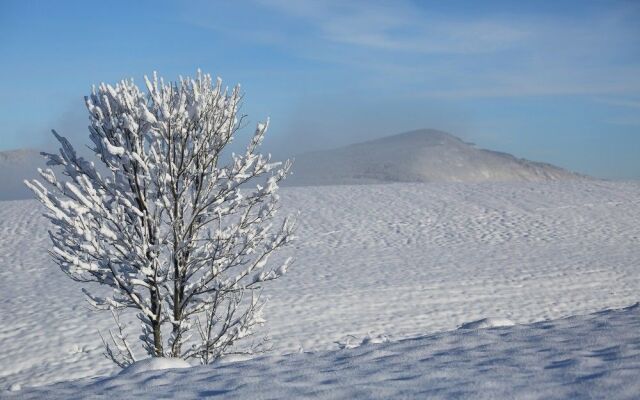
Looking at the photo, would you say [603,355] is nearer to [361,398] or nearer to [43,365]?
[361,398]

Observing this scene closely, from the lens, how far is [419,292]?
17438 mm

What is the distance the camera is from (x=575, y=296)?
1722 centimetres

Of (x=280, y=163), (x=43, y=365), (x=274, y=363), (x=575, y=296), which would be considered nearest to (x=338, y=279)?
(x=575, y=296)

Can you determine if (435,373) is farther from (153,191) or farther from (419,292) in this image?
(419,292)

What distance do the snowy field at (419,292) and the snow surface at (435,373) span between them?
0.03 meters

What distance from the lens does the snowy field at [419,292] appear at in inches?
214

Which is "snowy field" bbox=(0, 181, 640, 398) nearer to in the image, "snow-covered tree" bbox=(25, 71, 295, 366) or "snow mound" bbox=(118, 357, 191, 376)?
"snow mound" bbox=(118, 357, 191, 376)

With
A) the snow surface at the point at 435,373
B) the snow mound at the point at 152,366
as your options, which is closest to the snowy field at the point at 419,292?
the snow surface at the point at 435,373

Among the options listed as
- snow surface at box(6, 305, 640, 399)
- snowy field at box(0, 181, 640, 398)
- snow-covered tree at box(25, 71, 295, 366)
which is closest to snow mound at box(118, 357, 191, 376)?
snow surface at box(6, 305, 640, 399)

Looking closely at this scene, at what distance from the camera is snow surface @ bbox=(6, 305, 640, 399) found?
15.3 feet

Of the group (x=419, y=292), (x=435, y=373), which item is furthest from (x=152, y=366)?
(x=419, y=292)

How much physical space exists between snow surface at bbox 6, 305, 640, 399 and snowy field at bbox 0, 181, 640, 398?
26 millimetres

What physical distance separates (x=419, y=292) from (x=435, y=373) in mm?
12485

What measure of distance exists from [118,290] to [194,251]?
109 cm
